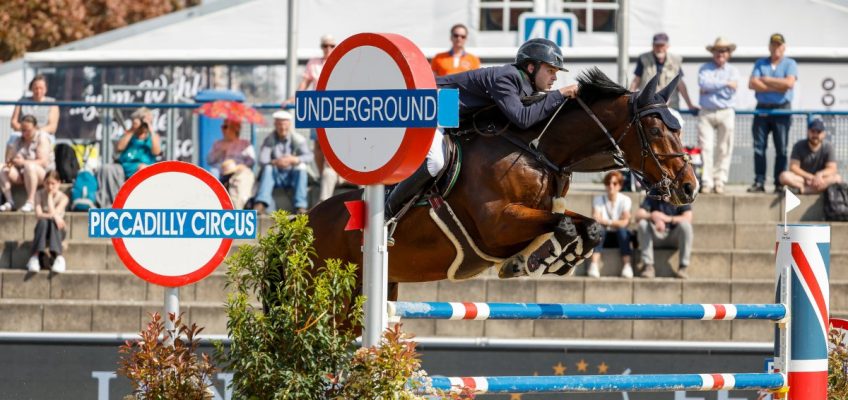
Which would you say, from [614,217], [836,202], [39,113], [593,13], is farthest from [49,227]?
[593,13]

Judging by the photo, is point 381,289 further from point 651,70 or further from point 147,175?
point 651,70

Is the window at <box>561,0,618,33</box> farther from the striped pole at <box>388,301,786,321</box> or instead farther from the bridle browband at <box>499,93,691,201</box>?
the striped pole at <box>388,301,786,321</box>

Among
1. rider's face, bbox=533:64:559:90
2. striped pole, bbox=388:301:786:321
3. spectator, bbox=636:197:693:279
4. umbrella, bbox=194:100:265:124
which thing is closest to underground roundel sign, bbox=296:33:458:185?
striped pole, bbox=388:301:786:321

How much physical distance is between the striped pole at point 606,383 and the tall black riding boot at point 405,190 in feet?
5.91

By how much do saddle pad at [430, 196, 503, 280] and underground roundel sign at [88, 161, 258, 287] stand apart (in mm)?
1941

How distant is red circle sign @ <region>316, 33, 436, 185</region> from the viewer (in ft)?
16.2

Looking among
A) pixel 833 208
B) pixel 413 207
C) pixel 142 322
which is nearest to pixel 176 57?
pixel 142 322

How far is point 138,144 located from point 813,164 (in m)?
6.79

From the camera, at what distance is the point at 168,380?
5293mm

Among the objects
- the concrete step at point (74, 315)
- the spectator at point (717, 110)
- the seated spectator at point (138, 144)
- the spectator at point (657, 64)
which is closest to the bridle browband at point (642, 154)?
the concrete step at point (74, 315)

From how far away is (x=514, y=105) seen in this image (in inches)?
292

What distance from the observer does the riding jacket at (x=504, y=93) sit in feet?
24.4

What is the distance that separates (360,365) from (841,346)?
9.92 ft

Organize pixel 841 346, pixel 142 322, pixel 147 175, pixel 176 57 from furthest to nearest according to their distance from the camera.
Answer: pixel 176 57 < pixel 142 322 < pixel 841 346 < pixel 147 175
